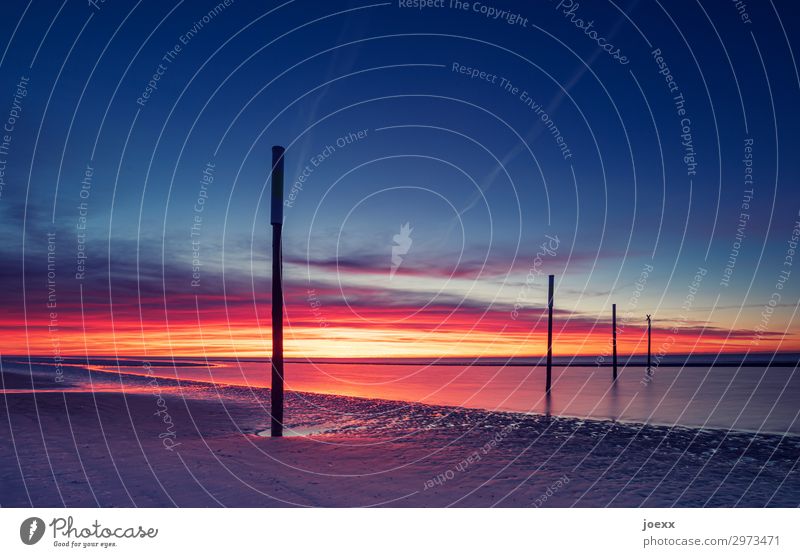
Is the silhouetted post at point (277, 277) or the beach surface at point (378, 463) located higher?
the silhouetted post at point (277, 277)

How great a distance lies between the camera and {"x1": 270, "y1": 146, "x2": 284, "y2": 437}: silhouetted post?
13.4 m

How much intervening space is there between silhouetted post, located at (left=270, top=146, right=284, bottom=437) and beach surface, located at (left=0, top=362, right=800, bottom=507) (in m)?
1.44

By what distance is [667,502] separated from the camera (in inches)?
362

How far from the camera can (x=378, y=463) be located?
11422mm

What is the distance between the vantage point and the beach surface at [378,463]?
28.8ft

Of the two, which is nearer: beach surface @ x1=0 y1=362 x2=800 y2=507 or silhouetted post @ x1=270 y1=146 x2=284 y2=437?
beach surface @ x1=0 y1=362 x2=800 y2=507

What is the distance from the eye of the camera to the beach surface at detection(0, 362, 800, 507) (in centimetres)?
878

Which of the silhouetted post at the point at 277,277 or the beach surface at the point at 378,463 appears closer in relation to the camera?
the beach surface at the point at 378,463

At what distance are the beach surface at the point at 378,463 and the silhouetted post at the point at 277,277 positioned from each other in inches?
56.8

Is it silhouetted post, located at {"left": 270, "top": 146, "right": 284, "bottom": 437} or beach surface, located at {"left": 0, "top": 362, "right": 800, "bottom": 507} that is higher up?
silhouetted post, located at {"left": 270, "top": 146, "right": 284, "bottom": 437}
